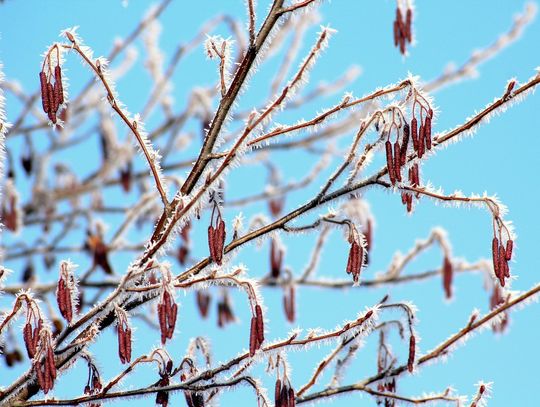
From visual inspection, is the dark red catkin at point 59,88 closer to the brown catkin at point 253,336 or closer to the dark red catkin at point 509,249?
the brown catkin at point 253,336

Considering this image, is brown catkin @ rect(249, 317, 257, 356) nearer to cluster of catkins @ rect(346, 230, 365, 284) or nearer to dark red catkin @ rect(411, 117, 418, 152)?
cluster of catkins @ rect(346, 230, 365, 284)

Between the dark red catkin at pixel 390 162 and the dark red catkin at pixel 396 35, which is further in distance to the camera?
the dark red catkin at pixel 396 35

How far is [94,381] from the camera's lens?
2.62 metres

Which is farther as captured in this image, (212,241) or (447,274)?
(447,274)

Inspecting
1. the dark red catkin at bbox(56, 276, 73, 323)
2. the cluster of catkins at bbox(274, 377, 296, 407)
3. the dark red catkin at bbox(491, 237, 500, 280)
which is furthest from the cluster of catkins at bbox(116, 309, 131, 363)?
the dark red catkin at bbox(491, 237, 500, 280)

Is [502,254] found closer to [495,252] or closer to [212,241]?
[495,252]

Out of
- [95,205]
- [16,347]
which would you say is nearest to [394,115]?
[16,347]

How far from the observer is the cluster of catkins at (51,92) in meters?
2.41

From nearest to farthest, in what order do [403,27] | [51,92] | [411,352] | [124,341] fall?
1. [124,341]
2. [51,92]
3. [411,352]
4. [403,27]

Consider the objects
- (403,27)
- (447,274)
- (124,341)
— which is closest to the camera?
(124,341)

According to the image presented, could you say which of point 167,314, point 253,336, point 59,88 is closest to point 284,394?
point 253,336

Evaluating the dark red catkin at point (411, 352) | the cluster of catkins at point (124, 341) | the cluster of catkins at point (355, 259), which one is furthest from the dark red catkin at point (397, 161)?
the cluster of catkins at point (124, 341)

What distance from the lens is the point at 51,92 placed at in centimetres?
243

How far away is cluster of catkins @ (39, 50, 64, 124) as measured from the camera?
2.41m
